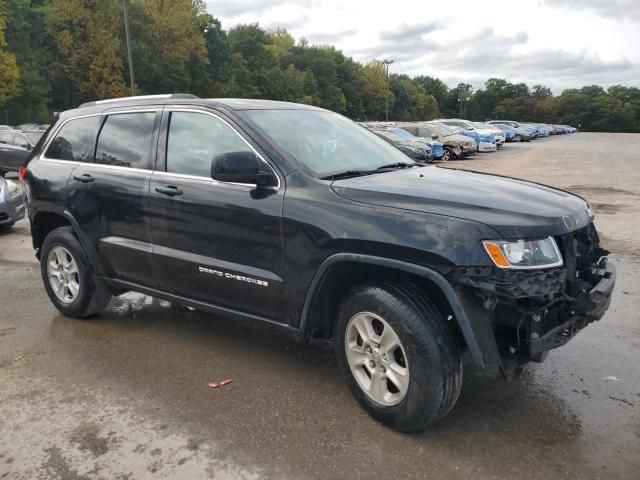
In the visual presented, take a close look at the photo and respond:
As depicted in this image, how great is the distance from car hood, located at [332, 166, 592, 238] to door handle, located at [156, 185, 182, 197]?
1208mm

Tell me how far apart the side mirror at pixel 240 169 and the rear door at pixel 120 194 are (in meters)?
0.98

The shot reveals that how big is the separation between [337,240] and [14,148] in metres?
16.0

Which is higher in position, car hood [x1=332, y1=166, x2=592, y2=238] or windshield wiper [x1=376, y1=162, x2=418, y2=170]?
windshield wiper [x1=376, y1=162, x2=418, y2=170]

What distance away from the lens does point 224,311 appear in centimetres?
389

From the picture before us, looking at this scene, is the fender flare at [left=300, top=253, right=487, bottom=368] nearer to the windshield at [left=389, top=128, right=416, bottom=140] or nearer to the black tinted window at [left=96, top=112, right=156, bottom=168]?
the black tinted window at [left=96, top=112, right=156, bottom=168]

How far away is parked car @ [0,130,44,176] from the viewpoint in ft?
53.1

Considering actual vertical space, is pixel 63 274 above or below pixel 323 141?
below

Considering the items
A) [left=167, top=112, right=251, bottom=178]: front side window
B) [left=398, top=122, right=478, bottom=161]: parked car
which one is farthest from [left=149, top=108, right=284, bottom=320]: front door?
[left=398, top=122, right=478, bottom=161]: parked car

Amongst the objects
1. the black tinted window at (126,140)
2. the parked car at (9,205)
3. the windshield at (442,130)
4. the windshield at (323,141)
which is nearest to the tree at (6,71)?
the windshield at (442,130)

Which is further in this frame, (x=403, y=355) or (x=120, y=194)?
(x=120, y=194)

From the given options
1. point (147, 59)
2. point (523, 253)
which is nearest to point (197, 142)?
point (523, 253)

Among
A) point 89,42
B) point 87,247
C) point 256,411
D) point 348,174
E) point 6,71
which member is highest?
point 89,42

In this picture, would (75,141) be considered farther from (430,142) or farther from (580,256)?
(430,142)

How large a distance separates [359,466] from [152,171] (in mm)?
2505
